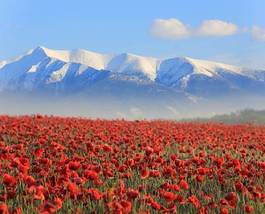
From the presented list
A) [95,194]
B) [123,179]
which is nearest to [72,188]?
[95,194]

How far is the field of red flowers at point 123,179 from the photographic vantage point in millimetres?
8000

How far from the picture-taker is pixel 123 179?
10.9 m

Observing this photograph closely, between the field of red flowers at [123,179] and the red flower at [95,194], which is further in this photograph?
the field of red flowers at [123,179]

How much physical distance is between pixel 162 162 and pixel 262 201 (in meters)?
2.07

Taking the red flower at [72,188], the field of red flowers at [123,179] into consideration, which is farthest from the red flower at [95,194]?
the red flower at [72,188]

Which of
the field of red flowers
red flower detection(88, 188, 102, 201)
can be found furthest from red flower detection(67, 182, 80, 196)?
red flower detection(88, 188, 102, 201)

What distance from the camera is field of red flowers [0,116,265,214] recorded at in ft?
26.2

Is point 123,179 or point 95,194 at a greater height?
point 95,194

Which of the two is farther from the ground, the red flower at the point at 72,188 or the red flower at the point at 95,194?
the red flower at the point at 72,188

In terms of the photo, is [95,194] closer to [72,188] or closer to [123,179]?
[72,188]

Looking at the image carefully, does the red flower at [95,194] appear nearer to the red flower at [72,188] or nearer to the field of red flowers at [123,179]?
the field of red flowers at [123,179]

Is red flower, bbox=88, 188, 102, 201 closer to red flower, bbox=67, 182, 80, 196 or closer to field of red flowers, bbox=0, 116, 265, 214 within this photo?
field of red flowers, bbox=0, 116, 265, 214

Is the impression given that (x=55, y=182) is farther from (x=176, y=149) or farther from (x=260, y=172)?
(x=176, y=149)

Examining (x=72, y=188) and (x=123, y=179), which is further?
(x=123, y=179)
